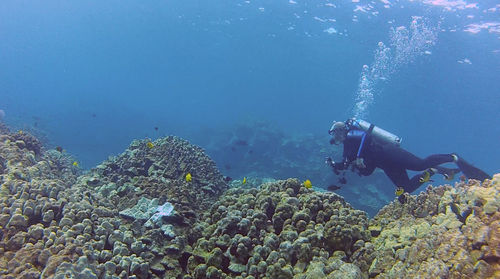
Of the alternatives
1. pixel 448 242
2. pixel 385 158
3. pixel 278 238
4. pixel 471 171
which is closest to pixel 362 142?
pixel 385 158

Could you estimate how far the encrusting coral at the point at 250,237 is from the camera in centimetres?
329

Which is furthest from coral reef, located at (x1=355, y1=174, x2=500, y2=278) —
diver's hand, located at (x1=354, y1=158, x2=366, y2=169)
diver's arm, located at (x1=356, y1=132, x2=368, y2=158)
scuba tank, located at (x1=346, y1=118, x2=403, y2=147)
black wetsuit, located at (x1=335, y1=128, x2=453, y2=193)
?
scuba tank, located at (x1=346, y1=118, x2=403, y2=147)

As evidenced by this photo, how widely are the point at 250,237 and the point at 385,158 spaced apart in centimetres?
706

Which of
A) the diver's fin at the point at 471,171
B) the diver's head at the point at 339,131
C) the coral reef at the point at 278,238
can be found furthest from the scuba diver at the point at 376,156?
the coral reef at the point at 278,238

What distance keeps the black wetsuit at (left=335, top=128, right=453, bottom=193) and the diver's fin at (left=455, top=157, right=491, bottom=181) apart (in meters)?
0.52

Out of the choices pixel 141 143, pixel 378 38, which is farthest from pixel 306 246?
pixel 378 38

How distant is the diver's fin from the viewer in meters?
8.13

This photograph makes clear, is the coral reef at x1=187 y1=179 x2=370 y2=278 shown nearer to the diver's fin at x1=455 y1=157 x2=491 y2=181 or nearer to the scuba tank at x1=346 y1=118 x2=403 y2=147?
the scuba tank at x1=346 y1=118 x2=403 y2=147

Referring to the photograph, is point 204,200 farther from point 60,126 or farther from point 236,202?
point 60,126

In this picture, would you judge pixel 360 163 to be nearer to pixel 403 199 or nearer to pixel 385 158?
pixel 385 158

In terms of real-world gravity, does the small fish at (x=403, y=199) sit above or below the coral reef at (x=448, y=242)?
below

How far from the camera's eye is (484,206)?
3.77 m

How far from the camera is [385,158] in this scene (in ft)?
31.4

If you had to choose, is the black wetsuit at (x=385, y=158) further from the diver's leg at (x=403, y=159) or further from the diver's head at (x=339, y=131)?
the diver's head at (x=339, y=131)
